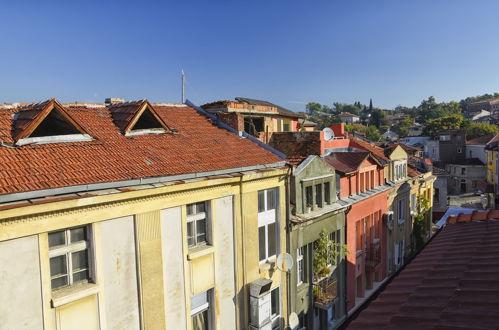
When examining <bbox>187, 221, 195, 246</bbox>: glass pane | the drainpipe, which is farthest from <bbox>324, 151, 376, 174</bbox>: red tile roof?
<bbox>187, 221, 195, 246</bbox>: glass pane

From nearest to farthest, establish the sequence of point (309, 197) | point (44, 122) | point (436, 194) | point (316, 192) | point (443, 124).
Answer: point (44, 122) → point (309, 197) → point (316, 192) → point (436, 194) → point (443, 124)

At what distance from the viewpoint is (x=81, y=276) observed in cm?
909

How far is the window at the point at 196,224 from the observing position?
11461 mm

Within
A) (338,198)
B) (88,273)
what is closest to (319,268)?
(338,198)

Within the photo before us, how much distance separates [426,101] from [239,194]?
183 m

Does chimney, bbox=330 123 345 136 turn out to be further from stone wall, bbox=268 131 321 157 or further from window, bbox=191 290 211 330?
window, bbox=191 290 211 330

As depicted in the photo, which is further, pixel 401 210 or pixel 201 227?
pixel 401 210

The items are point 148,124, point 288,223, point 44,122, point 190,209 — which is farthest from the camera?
point 288,223

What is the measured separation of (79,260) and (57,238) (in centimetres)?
81

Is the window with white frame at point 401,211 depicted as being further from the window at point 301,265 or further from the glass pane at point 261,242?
the glass pane at point 261,242

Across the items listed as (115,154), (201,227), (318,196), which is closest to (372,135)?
(318,196)

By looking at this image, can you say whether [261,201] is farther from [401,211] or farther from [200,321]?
[401,211]

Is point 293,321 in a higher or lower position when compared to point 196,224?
lower

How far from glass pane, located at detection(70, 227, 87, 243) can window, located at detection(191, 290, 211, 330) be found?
4.14 m
